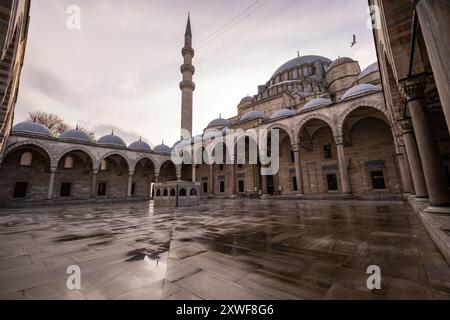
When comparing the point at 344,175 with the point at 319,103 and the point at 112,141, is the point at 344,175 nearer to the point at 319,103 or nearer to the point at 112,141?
the point at 319,103

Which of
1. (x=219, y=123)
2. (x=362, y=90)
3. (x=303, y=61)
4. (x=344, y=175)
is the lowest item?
(x=344, y=175)

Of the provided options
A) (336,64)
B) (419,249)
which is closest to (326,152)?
(336,64)

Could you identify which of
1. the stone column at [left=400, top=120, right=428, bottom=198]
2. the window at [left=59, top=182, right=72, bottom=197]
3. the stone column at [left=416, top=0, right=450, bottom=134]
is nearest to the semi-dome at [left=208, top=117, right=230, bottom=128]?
the window at [left=59, top=182, right=72, bottom=197]

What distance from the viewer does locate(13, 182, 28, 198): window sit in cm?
1752

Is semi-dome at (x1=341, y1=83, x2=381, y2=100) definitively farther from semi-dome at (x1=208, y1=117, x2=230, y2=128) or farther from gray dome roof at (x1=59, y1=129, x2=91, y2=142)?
gray dome roof at (x1=59, y1=129, x2=91, y2=142)

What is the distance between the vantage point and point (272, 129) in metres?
19.1

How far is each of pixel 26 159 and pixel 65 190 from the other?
4284 mm

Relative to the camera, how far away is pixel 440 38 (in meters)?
1.93

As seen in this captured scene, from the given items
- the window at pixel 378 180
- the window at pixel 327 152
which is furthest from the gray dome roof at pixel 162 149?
the window at pixel 378 180

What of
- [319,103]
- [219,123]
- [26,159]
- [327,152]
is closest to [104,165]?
[26,159]

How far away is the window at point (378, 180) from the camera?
51.2 feet

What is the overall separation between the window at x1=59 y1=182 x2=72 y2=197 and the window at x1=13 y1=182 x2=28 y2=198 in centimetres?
260

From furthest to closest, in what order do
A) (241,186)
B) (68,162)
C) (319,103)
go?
(241,186) < (68,162) < (319,103)
